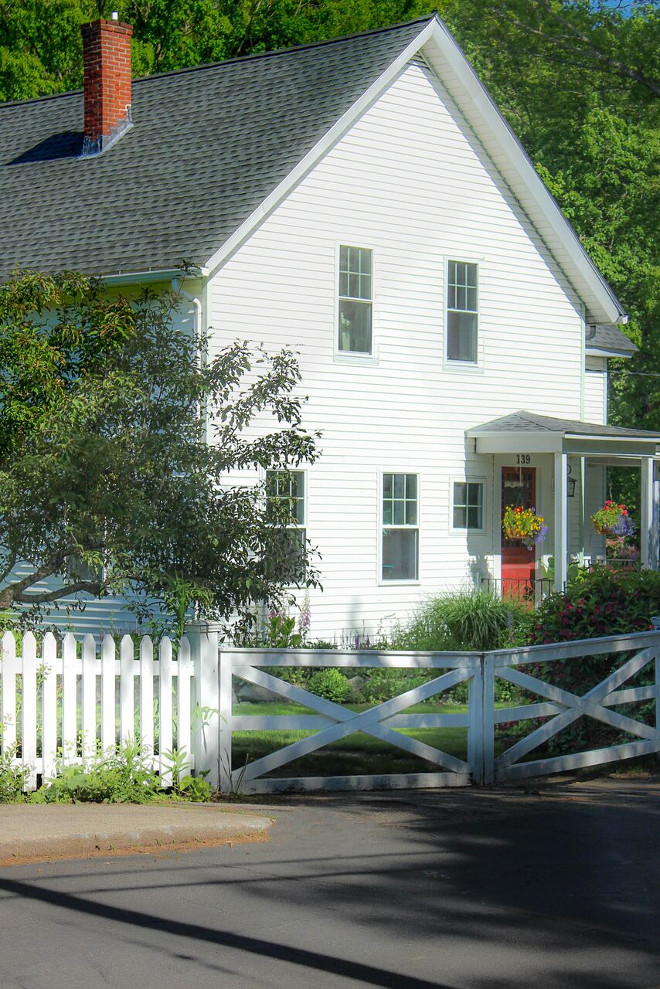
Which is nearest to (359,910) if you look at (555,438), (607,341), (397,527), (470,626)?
(470,626)

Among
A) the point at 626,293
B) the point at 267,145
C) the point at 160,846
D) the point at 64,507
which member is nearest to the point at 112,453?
the point at 64,507

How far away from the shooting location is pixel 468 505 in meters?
21.5

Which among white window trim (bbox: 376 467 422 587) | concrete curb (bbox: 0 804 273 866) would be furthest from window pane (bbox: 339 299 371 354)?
concrete curb (bbox: 0 804 273 866)

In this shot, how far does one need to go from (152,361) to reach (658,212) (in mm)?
25367

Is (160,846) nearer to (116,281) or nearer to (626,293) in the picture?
(116,281)

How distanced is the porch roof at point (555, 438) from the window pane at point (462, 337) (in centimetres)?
115

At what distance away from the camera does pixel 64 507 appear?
10891mm

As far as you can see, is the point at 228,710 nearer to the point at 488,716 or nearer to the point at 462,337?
the point at 488,716

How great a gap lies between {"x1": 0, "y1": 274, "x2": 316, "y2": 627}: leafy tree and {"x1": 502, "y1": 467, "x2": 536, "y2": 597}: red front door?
417 inches

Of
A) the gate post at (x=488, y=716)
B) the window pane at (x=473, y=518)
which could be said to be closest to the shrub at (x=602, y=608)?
the gate post at (x=488, y=716)

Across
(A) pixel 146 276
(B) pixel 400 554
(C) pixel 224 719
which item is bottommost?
(C) pixel 224 719

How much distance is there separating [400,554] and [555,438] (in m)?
2.92

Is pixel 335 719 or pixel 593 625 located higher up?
pixel 593 625

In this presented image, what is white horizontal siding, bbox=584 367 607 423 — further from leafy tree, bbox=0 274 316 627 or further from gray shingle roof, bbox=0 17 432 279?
leafy tree, bbox=0 274 316 627
